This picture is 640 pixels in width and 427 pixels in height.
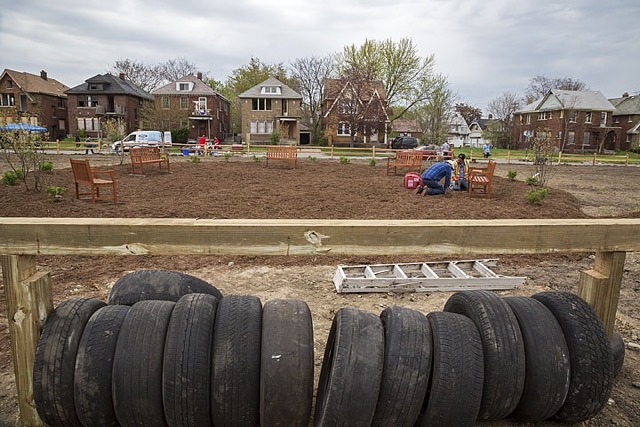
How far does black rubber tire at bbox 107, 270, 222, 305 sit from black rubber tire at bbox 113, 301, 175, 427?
768mm

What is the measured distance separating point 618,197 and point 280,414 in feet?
50.9

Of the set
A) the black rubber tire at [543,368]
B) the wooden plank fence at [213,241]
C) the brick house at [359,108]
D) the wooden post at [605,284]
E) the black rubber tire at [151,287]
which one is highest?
the brick house at [359,108]

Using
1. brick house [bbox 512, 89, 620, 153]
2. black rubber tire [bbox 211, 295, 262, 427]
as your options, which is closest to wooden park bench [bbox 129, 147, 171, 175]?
black rubber tire [bbox 211, 295, 262, 427]

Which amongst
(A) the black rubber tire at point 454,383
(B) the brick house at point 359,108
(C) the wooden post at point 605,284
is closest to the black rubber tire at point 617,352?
(C) the wooden post at point 605,284

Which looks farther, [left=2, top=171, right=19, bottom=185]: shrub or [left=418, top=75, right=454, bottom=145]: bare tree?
[left=418, top=75, right=454, bottom=145]: bare tree

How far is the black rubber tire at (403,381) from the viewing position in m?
Result: 2.27

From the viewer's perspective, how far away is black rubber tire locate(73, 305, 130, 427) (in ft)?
7.54

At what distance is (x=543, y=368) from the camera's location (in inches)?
97.3

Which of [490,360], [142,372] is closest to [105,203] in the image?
[142,372]

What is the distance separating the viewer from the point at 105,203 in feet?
33.2

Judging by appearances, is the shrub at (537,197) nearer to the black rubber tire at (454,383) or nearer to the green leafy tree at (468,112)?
the black rubber tire at (454,383)

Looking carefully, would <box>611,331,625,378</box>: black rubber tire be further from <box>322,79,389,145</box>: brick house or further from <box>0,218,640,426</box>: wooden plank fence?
<box>322,79,389,145</box>: brick house

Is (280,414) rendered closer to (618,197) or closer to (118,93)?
(618,197)

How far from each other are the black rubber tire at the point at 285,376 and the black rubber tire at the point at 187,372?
295mm
